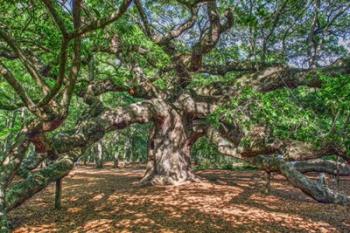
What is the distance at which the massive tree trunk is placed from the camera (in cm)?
1383

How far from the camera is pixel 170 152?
14.1 metres

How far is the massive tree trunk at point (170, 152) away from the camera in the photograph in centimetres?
1383

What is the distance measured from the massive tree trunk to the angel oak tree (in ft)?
0.16

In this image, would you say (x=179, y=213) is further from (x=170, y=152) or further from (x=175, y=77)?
(x=175, y=77)

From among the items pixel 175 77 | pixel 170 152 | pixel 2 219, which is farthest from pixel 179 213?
pixel 175 77

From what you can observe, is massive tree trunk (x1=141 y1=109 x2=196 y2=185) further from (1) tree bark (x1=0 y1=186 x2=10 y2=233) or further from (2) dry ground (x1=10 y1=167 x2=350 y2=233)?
(1) tree bark (x1=0 y1=186 x2=10 y2=233)

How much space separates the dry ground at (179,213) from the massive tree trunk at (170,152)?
57.9 inches

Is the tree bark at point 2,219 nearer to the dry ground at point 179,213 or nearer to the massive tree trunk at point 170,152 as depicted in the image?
the dry ground at point 179,213

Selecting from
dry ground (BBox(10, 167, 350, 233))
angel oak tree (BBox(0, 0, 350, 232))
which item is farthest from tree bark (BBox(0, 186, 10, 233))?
dry ground (BBox(10, 167, 350, 233))

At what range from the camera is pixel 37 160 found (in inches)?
382

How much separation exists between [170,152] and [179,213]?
5670 mm

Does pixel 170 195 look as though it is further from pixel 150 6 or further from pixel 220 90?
pixel 150 6

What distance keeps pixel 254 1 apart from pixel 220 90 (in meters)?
5.25

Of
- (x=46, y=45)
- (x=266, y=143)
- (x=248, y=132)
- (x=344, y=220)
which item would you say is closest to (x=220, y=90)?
(x=248, y=132)
